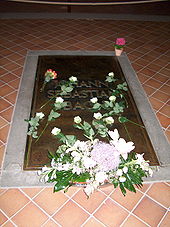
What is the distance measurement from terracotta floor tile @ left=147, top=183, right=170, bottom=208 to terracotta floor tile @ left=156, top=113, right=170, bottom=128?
2.92 ft

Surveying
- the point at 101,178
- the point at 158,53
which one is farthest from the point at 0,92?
the point at 158,53

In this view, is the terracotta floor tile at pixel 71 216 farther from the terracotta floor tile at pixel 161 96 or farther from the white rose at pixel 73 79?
the terracotta floor tile at pixel 161 96

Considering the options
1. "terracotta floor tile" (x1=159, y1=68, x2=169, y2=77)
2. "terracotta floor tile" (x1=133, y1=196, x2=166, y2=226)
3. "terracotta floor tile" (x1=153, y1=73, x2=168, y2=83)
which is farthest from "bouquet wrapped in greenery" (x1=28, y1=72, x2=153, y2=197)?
"terracotta floor tile" (x1=159, y1=68, x2=169, y2=77)

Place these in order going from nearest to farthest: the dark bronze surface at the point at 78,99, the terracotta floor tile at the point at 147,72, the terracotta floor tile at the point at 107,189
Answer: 1. the terracotta floor tile at the point at 107,189
2. the dark bronze surface at the point at 78,99
3. the terracotta floor tile at the point at 147,72

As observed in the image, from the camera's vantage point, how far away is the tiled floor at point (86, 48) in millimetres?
1961

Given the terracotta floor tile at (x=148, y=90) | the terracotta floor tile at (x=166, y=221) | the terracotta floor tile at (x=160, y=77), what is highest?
the terracotta floor tile at (x=160, y=77)

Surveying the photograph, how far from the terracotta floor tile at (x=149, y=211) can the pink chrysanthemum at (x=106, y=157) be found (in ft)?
2.21

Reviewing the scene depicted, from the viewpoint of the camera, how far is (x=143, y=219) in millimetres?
1970

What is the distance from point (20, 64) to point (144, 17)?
3.83 meters

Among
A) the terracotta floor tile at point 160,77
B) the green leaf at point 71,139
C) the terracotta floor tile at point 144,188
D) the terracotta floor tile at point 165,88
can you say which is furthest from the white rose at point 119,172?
the terracotta floor tile at point 160,77

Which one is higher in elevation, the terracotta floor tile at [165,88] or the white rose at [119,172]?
the white rose at [119,172]

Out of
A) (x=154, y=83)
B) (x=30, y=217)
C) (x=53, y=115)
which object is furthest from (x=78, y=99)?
(x=30, y=217)

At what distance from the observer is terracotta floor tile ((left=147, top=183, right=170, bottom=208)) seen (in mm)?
2104

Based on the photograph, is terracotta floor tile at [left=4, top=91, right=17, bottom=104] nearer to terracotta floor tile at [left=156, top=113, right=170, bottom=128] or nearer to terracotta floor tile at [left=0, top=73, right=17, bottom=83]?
terracotta floor tile at [left=0, top=73, right=17, bottom=83]
